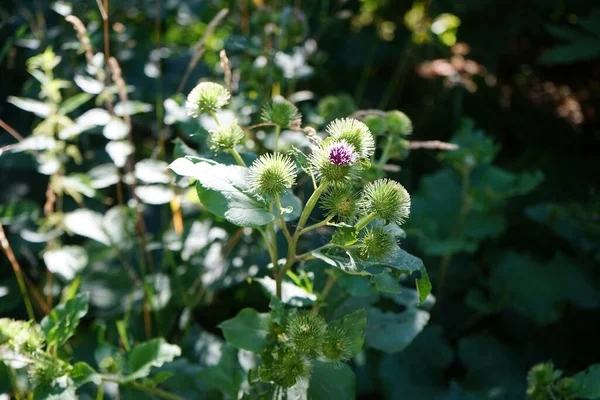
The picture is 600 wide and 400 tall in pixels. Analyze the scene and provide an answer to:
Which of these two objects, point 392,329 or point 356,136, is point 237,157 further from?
point 392,329

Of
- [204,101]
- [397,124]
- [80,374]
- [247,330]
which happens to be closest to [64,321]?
[80,374]

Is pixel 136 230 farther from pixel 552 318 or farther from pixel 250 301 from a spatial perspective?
pixel 552 318

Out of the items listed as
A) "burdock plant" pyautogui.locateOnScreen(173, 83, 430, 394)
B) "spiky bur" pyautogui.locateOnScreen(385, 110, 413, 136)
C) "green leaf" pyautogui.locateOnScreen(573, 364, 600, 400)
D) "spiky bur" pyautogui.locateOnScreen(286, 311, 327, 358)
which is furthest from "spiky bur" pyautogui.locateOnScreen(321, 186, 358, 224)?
"green leaf" pyautogui.locateOnScreen(573, 364, 600, 400)

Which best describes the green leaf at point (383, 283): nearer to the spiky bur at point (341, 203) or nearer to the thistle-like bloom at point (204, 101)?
the spiky bur at point (341, 203)

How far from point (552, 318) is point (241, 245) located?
870mm

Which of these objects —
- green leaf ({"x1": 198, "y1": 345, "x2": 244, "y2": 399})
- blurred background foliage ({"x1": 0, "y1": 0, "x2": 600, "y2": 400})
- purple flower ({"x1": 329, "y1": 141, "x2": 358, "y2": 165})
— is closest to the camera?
purple flower ({"x1": 329, "y1": 141, "x2": 358, "y2": 165})

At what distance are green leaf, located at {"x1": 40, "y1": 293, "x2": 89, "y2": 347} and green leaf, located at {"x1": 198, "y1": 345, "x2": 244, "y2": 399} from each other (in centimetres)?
26

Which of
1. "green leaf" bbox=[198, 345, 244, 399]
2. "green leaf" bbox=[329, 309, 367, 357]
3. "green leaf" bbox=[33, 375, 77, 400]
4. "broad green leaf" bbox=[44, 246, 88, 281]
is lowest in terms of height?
"broad green leaf" bbox=[44, 246, 88, 281]

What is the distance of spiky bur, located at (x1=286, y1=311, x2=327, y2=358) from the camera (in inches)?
32.9

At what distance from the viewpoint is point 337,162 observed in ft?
2.56

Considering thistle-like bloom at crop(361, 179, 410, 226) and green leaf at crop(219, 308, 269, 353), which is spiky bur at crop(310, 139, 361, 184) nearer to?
thistle-like bloom at crop(361, 179, 410, 226)

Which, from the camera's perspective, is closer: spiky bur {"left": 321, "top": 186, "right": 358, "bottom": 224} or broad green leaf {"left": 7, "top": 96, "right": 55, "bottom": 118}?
spiky bur {"left": 321, "top": 186, "right": 358, "bottom": 224}

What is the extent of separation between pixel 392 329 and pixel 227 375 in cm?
31

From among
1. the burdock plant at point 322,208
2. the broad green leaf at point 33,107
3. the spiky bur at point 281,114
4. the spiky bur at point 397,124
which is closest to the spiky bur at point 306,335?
the burdock plant at point 322,208
